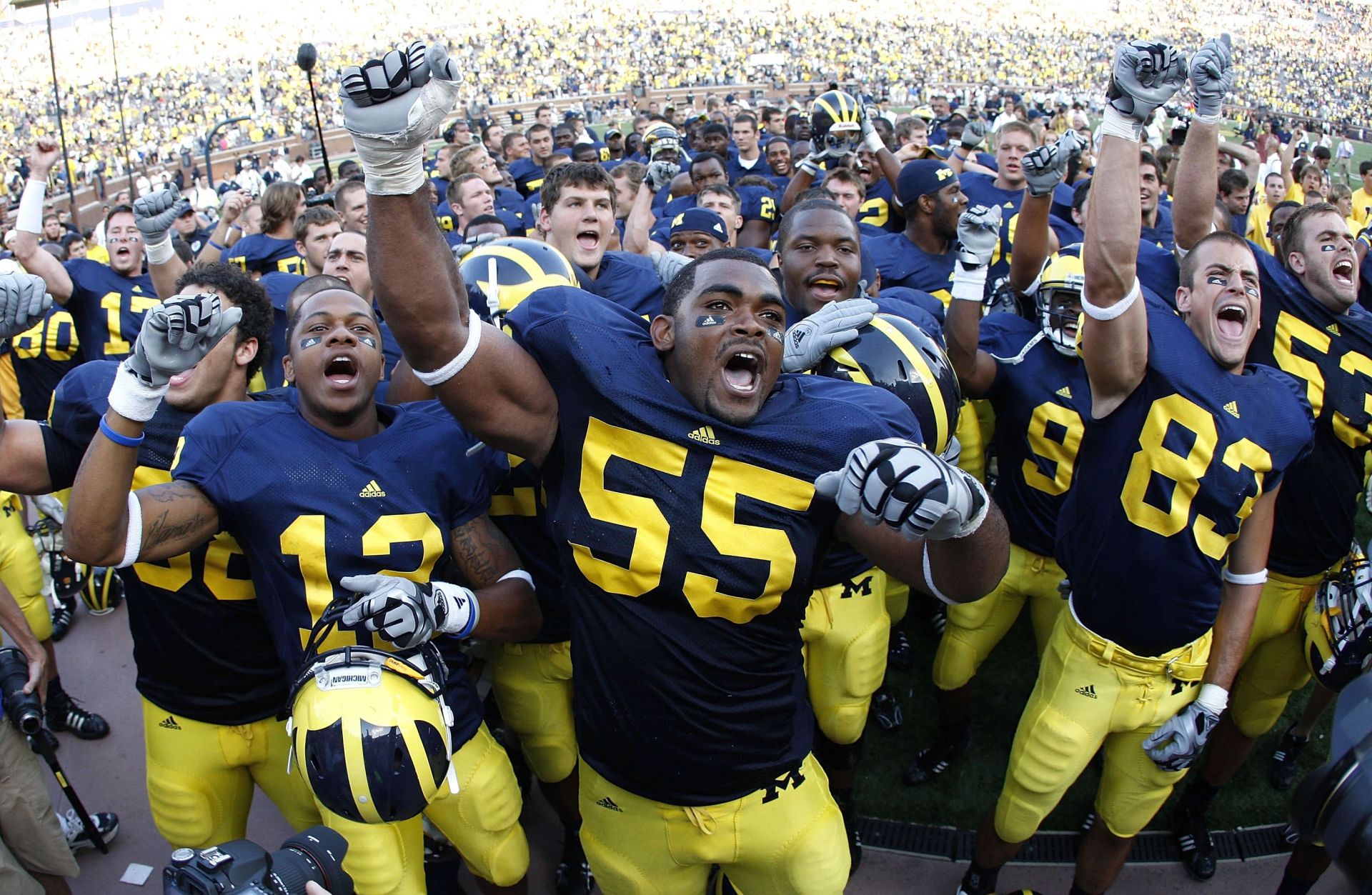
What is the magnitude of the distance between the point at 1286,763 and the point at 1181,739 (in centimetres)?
162

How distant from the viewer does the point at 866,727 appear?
15.1 feet

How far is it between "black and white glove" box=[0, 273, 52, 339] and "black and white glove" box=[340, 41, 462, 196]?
1.34 meters

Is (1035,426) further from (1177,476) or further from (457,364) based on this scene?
(457,364)

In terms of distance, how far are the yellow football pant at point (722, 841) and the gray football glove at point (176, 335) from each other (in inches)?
59.9

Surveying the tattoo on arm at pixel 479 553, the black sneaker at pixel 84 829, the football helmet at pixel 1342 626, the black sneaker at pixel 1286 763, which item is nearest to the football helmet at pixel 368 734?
the tattoo on arm at pixel 479 553

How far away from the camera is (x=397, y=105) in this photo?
1919 mm

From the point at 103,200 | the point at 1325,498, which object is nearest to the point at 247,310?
the point at 1325,498

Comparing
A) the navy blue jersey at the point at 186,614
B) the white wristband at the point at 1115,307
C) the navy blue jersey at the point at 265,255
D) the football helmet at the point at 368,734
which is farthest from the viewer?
the navy blue jersey at the point at 265,255

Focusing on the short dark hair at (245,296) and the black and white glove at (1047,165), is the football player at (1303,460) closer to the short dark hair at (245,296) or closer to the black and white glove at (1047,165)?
the black and white glove at (1047,165)

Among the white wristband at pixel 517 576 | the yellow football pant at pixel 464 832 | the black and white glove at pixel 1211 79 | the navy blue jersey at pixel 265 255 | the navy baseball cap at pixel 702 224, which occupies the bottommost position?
the navy blue jersey at pixel 265 255

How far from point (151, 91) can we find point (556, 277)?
41.5 meters

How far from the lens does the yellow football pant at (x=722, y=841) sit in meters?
2.56

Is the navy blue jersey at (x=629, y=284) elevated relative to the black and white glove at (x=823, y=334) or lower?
lower

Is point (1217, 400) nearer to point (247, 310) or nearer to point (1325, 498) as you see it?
point (1325, 498)
